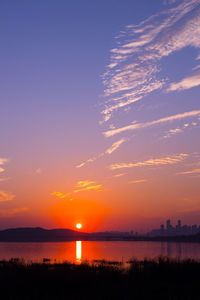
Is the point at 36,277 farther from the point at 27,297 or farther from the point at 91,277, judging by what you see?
the point at 27,297

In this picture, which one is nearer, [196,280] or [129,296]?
[129,296]

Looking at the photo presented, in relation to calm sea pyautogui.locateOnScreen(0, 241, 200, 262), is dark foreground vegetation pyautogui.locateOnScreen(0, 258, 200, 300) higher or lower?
higher

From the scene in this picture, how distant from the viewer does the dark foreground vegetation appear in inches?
861

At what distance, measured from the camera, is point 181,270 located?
3084cm

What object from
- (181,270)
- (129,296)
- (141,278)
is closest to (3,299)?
(129,296)

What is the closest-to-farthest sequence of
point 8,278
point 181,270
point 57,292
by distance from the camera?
1. point 57,292
2. point 8,278
3. point 181,270

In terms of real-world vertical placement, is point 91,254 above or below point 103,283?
below

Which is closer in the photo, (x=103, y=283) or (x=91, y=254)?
(x=103, y=283)

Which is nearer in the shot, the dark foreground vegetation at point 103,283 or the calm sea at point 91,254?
the dark foreground vegetation at point 103,283

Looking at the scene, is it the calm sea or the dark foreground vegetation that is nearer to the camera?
the dark foreground vegetation

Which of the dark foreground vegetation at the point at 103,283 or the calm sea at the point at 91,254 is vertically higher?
the dark foreground vegetation at the point at 103,283

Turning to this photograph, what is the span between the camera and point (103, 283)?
998 inches

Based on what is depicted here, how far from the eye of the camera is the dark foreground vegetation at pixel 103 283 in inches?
861

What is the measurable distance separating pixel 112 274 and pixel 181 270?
5.17 m
